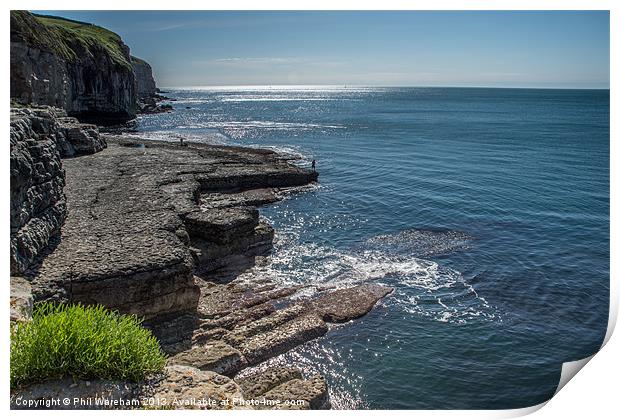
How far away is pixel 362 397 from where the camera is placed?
13.5 meters

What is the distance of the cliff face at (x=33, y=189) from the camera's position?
12.6 m

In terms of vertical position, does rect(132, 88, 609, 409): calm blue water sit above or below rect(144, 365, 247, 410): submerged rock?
below

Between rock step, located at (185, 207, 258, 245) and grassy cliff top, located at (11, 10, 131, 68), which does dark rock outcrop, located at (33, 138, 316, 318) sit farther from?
grassy cliff top, located at (11, 10, 131, 68)

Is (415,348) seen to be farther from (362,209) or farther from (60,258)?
(362,209)

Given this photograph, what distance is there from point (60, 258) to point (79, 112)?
6660 centimetres

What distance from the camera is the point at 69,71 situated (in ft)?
218

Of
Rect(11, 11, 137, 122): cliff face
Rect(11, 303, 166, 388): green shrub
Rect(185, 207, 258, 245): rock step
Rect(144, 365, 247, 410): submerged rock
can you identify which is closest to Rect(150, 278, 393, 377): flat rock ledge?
Rect(185, 207, 258, 245): rock step

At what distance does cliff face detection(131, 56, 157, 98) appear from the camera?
148400 mm

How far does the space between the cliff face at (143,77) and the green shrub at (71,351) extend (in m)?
149

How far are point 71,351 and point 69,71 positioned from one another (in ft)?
223

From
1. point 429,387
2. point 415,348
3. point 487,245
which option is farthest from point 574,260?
point 429,387

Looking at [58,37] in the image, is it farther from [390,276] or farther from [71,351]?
[71,351]

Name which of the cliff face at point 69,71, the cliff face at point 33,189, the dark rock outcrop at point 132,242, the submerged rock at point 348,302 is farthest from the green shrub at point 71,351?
the cliff face at point 69,71

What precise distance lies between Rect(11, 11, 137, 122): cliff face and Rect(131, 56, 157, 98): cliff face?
37133 millimetres
